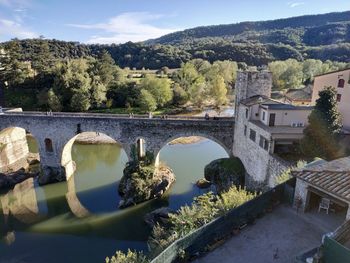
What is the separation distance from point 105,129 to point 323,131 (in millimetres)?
18617

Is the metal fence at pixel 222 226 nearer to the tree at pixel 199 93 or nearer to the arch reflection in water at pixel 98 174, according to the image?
the arch reflection in water at pixel 98 174

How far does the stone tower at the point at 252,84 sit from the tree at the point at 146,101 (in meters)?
25.4

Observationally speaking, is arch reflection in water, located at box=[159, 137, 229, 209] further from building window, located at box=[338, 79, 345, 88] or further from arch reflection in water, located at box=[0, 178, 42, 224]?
building window, located at box=[338, 79, 345, 88]

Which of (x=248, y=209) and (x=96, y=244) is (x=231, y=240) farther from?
(x=96, y=244)

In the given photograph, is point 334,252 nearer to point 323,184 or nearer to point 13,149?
point 323,184

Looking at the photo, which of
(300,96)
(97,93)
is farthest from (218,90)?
(97,93)

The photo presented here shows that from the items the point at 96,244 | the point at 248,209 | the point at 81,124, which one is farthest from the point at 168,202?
the point at 248,209

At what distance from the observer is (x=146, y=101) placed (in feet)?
161

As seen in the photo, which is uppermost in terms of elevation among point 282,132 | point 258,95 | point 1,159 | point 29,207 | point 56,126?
point 258,95

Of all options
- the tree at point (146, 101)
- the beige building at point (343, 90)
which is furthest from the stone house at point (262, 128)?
the tree at point (146, 101)

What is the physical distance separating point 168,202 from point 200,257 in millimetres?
17403

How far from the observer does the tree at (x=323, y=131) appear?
61.0 feet

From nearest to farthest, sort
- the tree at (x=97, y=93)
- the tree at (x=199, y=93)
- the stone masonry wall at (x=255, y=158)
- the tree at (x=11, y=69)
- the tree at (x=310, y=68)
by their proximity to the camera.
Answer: the stone masonry wall at (x=255, y=158)
the tree at (x=97, y=93)
the tree at (x=11, y=69)
the tree at (x=199, y=93)
the tree at (x=310, y=68)

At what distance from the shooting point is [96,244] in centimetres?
2136
